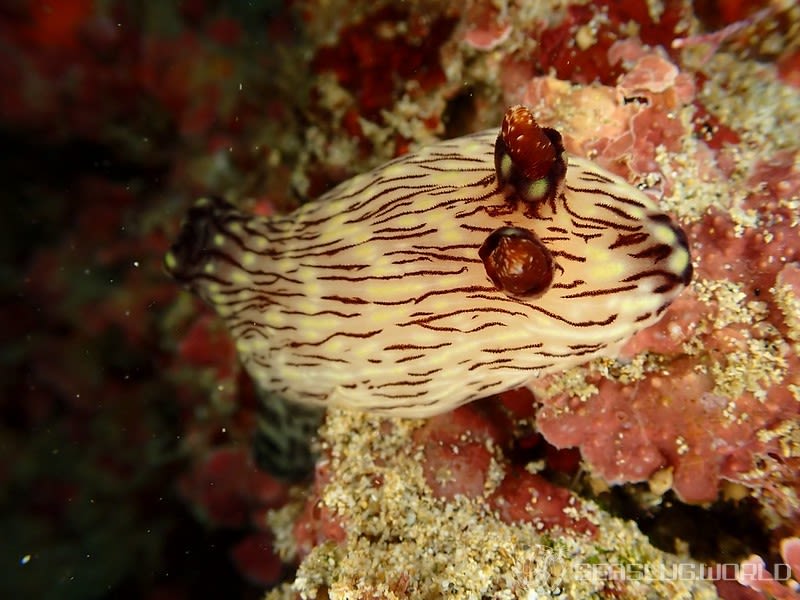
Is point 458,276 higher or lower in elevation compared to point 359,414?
higher

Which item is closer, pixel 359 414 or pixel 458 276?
pixel 458 276

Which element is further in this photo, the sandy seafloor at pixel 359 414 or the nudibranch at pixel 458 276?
the sandy seafloor at pixel 359 414

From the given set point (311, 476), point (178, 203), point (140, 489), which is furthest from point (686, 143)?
point (140, 489)

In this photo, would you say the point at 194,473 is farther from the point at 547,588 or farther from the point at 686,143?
the point at 686,143
